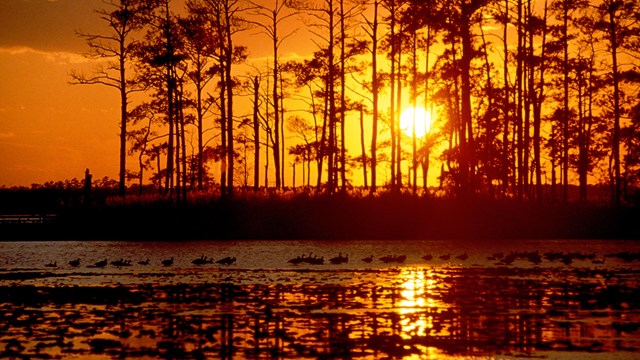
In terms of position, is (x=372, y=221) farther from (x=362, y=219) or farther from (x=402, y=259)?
(x=402, y=259)

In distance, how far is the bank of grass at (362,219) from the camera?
52969 mm

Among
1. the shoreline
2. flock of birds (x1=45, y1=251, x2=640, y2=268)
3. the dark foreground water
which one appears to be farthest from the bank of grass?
flock of birds (x1=45, y1=251, x2=640, y2=268)

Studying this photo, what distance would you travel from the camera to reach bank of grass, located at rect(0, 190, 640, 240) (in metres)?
53.0

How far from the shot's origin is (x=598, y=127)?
8012cm

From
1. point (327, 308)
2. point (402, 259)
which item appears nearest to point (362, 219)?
point (402, 259)

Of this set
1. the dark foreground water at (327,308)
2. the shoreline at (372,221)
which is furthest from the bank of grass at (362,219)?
the dark foreground water at (327,308)

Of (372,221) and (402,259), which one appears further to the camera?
(372,221)

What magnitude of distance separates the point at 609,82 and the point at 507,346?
5301 centimetres

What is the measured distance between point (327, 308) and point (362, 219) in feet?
104

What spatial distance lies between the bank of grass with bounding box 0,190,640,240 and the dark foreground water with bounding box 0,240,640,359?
43.4 ft

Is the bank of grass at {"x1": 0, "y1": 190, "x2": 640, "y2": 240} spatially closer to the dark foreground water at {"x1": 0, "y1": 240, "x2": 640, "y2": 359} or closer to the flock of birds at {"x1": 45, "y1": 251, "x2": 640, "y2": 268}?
the dark foreground water at {"x1": 0, "y1": 240, "x2": 640, "y2": 359}

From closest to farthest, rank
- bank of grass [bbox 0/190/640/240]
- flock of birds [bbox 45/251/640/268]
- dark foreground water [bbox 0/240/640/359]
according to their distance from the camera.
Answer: dark foreground water [bbox 0/240/640/359] → flock of birds [bbox 45/251/640/268] → bank of grass [bbox 0/190/640/240]

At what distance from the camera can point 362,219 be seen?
53375mm

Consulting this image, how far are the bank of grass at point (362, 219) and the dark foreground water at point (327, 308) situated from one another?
13.2 m
